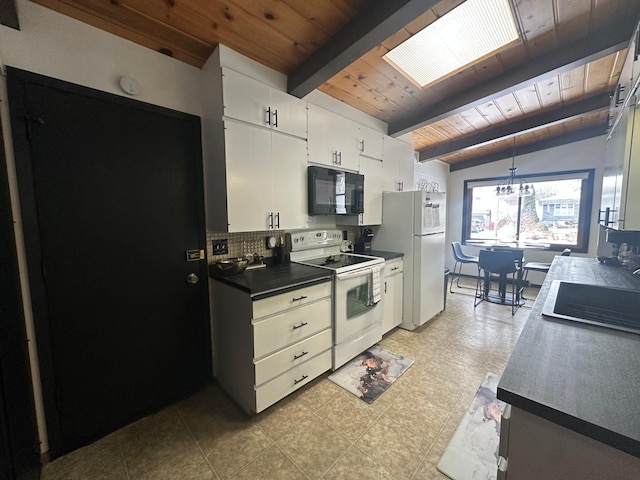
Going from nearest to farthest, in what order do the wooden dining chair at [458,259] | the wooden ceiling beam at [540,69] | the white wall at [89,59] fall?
the white wall at [89,59] < the wooden ceiling beam at [540,69] < the wooden dining chair at [458,259]

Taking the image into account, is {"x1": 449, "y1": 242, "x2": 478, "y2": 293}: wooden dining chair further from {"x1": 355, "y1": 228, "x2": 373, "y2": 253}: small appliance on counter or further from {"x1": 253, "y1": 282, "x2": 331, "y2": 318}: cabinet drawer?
{"x1": 253, "y1": 282, "x2": 331, "y2": 318}: cabinet drawer

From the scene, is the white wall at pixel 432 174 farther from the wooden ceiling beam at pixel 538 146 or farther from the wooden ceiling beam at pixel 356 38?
the wooden ceiling beam at pixel 356 38

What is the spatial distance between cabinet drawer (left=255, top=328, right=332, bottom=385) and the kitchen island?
4.42 ft

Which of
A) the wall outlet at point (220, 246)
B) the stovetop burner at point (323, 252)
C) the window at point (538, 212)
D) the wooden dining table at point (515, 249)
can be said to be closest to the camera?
the wall outlet at point (220, 246)

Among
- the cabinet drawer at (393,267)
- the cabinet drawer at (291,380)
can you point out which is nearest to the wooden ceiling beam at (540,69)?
the cabinet drawer at (393,267)

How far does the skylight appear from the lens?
1.66m

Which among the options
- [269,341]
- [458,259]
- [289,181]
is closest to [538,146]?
[458,259]

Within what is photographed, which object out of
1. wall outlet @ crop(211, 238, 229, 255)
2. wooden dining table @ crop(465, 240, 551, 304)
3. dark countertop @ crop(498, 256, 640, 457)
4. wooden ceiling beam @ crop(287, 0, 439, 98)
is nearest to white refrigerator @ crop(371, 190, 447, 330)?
wooden dining table @ crop(465, 240, 551, 304)

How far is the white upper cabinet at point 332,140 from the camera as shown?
2.35 meters

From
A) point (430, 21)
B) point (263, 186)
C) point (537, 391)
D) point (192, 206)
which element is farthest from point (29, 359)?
point (430, 21)

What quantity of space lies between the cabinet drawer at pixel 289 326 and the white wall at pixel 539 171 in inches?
194

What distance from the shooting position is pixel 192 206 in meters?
1.96

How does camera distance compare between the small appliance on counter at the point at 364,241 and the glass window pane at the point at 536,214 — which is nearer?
the small appliance on counter at the point at 364,241

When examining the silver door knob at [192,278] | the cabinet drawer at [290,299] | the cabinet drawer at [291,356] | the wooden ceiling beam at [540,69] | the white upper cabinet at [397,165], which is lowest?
the cabinet drawer at [291,356]
